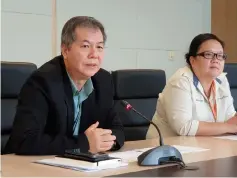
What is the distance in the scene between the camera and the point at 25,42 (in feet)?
11.9

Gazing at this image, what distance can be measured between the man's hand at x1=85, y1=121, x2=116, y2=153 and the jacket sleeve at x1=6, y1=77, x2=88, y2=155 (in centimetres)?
2

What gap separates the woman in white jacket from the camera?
2449mm

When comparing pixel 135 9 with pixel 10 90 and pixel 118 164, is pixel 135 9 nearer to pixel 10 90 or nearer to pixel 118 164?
pixel 10 90

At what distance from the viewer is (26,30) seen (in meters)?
3.61

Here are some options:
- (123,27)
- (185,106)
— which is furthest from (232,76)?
(123,27)

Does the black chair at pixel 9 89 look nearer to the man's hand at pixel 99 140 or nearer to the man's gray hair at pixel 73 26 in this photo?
the man's gray hair at pixel 73 26

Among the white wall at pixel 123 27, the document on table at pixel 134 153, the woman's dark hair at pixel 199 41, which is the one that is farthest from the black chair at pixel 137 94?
the white wall at pixel 123 27

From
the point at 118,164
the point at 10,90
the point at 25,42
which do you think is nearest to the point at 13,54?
the point at 25,42

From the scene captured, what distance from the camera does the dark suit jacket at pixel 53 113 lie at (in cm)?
178

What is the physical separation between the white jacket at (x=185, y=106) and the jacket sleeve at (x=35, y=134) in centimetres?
79

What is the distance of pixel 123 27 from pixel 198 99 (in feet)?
6.05

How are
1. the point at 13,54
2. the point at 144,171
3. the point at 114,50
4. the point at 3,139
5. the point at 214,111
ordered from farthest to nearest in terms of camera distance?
1. the point at 114,50
2. the point at 13,54
3. the point at 214,111
4. the point at 3,139
5. the point at 144,171

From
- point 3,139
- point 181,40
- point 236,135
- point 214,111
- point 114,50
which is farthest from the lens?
point 181,40

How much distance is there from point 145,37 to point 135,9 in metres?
0.30
